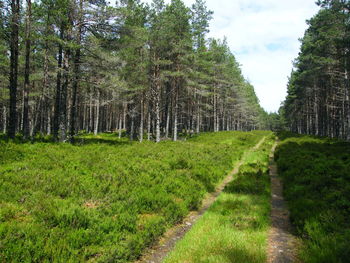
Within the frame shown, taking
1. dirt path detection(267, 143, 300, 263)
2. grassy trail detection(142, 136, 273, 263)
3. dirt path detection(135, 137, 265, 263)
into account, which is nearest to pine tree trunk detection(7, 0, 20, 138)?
dirt path detection(135, 137, 265, 263)

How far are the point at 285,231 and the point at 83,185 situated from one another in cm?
573

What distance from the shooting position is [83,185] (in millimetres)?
6816

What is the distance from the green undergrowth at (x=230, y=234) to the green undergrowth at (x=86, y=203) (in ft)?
2.78

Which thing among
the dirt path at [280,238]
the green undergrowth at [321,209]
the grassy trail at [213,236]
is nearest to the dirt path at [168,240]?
the grassy trail at [213,236]

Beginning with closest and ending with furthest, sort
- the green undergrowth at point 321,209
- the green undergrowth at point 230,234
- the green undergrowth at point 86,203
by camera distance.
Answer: the green undergrowth at point 86,203 < the green undergrowth at point 321,209 < the green undergrowth at point 230,234

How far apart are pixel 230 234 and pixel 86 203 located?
3.74 metres

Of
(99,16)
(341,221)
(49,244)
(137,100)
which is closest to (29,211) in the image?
(49,244)

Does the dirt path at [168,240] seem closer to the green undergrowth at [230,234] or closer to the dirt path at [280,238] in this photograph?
the green undergrowth at [230,234]

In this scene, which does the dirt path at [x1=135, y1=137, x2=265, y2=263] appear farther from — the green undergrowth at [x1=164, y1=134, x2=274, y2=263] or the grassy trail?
the green undergrowth at [x1=164, y1=134, x2=274, y2=263]

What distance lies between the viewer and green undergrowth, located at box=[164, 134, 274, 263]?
4.19 metres

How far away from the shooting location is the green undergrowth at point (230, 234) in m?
4.19

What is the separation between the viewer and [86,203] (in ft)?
19.5

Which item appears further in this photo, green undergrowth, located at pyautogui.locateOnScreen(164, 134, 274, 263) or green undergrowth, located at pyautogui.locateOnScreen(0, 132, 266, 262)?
green undergrowth, located at pyautogui.locateOnScreen(164, 134, 274, 263)

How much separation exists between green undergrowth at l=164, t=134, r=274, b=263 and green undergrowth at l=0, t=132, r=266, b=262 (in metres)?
0.85
